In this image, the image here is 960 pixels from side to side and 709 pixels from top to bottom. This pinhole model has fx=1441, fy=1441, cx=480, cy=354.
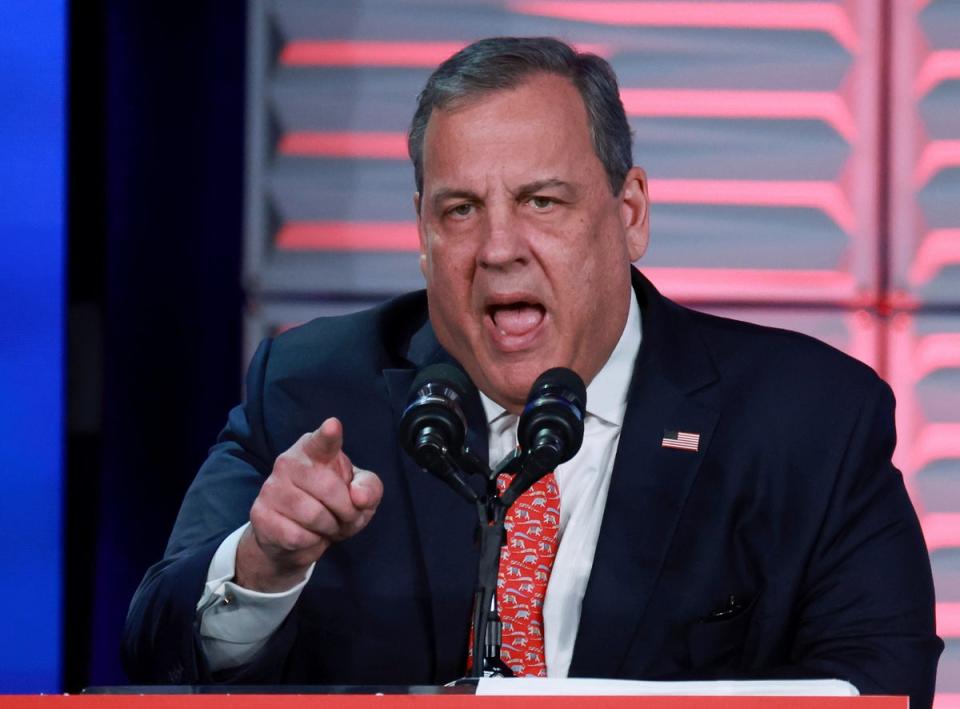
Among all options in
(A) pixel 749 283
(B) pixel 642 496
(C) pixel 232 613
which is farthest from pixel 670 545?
(A) pixel 749 283

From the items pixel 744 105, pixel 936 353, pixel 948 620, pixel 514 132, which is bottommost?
pixel 948 620

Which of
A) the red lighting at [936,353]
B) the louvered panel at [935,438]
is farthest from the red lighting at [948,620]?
→ the red lighting at [936,353]

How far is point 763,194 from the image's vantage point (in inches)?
124

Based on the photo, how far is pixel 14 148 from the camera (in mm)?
2770

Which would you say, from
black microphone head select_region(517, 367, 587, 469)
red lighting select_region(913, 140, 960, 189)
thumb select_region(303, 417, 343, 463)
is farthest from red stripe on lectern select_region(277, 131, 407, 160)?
black microphone head select_region(517, 367, 587, 469)

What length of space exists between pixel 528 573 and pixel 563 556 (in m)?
0.07

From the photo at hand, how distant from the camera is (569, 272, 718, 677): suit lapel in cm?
197

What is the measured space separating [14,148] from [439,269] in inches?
43.7

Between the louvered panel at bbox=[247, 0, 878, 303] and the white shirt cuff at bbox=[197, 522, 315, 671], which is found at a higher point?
the louvered panel at bbox=[247, 0, 878, 303]

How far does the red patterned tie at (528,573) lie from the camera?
1955mm

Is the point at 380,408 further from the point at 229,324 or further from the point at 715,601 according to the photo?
the point at 229,324

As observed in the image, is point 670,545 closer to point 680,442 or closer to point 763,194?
point 680,442

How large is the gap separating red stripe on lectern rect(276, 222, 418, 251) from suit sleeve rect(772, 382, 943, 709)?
4.31 ft

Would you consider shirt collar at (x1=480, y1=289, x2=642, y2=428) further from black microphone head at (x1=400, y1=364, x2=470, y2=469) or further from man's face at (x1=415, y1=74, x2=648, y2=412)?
black microphone head at (x1=400, y1=364, x2=470, y2=469)
